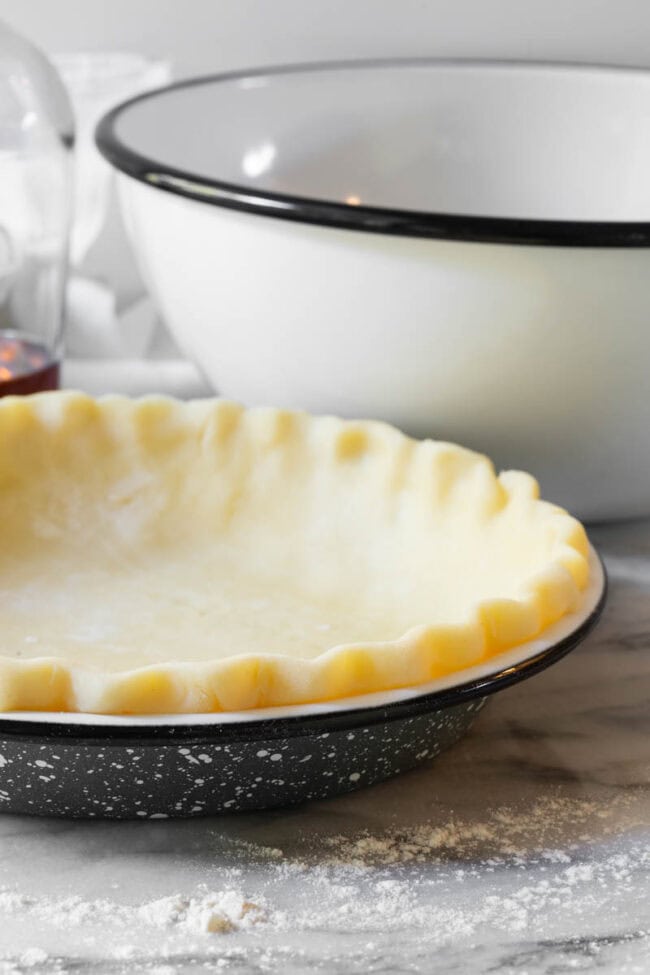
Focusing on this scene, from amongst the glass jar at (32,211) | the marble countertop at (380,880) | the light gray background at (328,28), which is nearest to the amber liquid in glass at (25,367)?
the glass jar at (32,211)

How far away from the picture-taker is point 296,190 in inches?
50.6

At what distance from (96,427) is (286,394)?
16cm

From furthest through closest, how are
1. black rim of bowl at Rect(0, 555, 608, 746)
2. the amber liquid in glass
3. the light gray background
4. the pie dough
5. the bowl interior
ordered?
the light gray background
the bowl interior
the amber liquid in glass
the pie dough
black rim of bowl at Rect(0, 555, 608, 746)

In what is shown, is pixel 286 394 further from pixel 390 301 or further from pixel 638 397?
pixel 638 397

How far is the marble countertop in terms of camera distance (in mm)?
627

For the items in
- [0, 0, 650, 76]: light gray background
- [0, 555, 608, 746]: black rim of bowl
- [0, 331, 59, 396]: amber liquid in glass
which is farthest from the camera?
[0, 0, 650, 76]: light gray background

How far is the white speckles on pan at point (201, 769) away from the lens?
0.63 meters

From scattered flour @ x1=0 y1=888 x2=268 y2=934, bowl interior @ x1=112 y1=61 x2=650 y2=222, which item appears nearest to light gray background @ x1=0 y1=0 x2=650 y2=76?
bowl interior @ x1=112 y1=61 x2=650 y2=222

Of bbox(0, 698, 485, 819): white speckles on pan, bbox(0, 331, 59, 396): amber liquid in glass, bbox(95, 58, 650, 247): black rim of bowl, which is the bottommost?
bbox(0, 331, 59, 396): amber liquid in glass

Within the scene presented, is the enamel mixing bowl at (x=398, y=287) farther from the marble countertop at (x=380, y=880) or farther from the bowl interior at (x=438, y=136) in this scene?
the marble countertop at (x=380, y=880)

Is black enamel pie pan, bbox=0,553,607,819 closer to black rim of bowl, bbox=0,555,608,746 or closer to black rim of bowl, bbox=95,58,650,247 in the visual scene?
black rim of bowl, bbox=0,555,608,746

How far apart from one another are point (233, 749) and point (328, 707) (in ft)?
0.17

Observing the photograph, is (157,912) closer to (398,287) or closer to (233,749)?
(233,749)

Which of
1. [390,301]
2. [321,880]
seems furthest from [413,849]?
[390,301]
